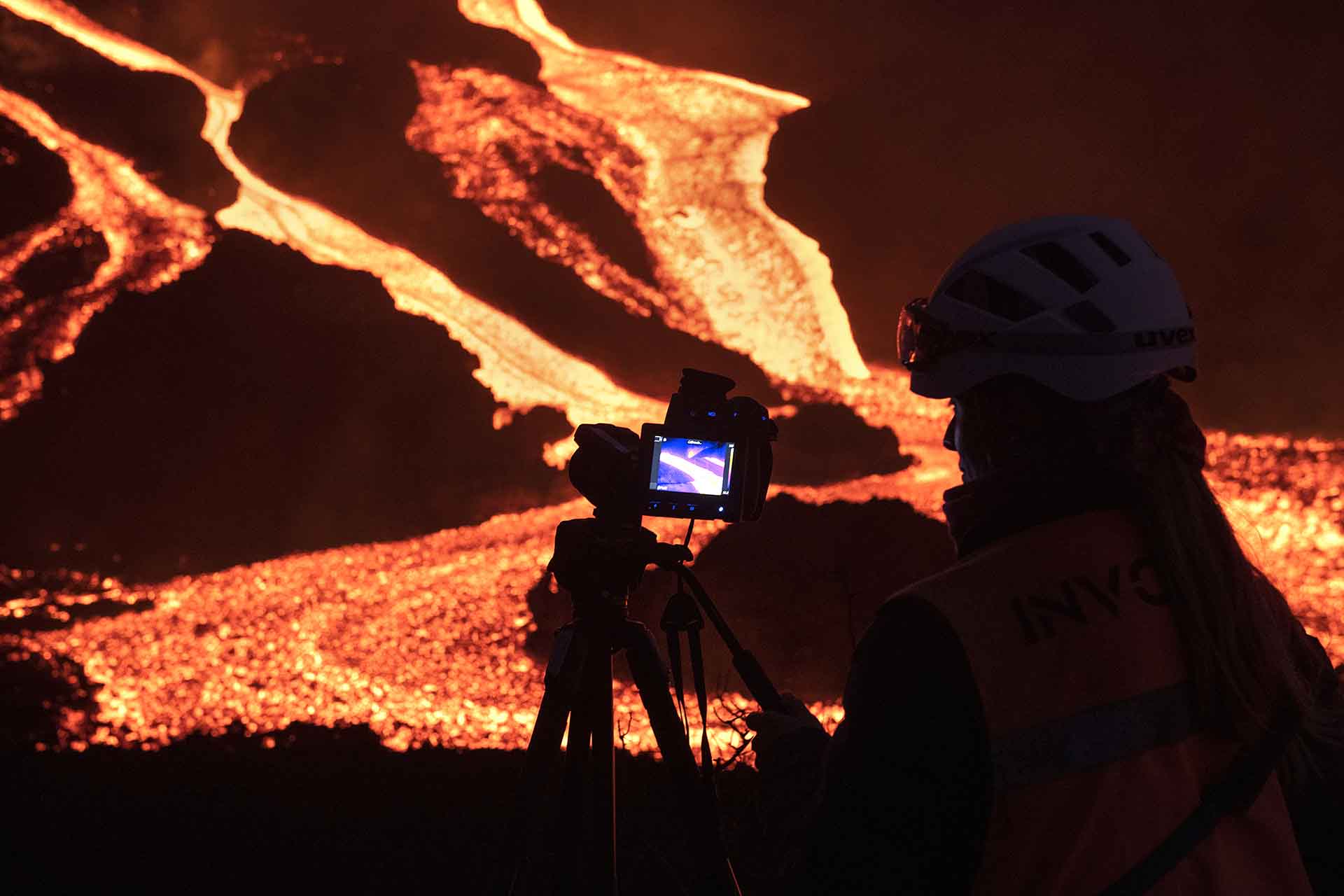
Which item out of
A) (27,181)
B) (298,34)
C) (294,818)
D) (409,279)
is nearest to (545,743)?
(294,818)

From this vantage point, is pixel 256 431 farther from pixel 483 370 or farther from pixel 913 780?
pixel 913 780

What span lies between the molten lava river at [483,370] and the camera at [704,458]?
5.62 ft

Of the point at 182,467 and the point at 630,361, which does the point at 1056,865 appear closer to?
the point at 630,361

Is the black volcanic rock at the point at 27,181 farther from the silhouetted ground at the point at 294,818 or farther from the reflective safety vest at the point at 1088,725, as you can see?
the reflective safety vest at the point at 1088,725

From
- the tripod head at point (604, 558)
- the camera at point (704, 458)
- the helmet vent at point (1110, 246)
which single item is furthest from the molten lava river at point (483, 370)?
the helmet vent at point (1110, 246)

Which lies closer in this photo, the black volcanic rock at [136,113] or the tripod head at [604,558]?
the tripod head at [604,558]

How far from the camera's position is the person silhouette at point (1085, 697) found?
76 cm

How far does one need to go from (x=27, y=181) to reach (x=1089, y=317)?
14.4ft

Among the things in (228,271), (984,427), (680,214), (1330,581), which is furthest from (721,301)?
(984,427)

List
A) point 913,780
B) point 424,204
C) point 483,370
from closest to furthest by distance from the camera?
point 913,780
point 483,370
point 424,204

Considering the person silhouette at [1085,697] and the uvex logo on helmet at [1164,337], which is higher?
the uvex logo on helmet at [1164,337]

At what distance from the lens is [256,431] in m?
3.76

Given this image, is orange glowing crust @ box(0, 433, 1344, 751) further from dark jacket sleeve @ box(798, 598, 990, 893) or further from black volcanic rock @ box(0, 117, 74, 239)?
dark jacket sleeve @ box(798, 598, 990, 893)

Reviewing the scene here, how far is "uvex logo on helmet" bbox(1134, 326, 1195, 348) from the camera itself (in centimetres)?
103
